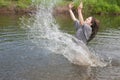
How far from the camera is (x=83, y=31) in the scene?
12852 millimetres

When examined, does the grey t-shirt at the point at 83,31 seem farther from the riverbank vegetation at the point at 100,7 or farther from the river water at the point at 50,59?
the riverbank vegetation at the point at 100,7

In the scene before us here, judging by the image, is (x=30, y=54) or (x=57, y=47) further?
(x=57, y=47)

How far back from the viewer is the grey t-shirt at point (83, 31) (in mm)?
12680

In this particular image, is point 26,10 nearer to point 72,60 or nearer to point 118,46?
point 118,46

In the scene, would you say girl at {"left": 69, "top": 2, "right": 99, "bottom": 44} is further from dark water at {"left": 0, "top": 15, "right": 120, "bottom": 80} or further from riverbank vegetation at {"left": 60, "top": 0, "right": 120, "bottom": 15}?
riverbank vegetation at {"left": 60, "top": 0, "right": 120, "bottom": 15}

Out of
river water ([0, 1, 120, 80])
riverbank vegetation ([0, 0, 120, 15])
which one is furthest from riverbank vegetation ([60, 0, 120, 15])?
river water ([0, 1, 120, 80])

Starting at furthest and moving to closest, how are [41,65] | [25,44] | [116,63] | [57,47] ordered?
[25,44], [57,47], [116,63], [41,65]

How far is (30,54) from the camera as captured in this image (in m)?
15.3

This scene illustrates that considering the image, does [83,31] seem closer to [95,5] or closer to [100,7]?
[95,5]

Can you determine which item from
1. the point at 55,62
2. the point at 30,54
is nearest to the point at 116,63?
the point at 55,62

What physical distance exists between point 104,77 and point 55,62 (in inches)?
110

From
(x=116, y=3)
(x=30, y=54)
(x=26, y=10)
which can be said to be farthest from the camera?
(x=116, y=3)

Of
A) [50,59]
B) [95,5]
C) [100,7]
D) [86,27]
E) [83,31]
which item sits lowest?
[100,7]

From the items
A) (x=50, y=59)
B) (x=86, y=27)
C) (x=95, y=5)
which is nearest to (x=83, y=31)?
(x=86, y=27)
